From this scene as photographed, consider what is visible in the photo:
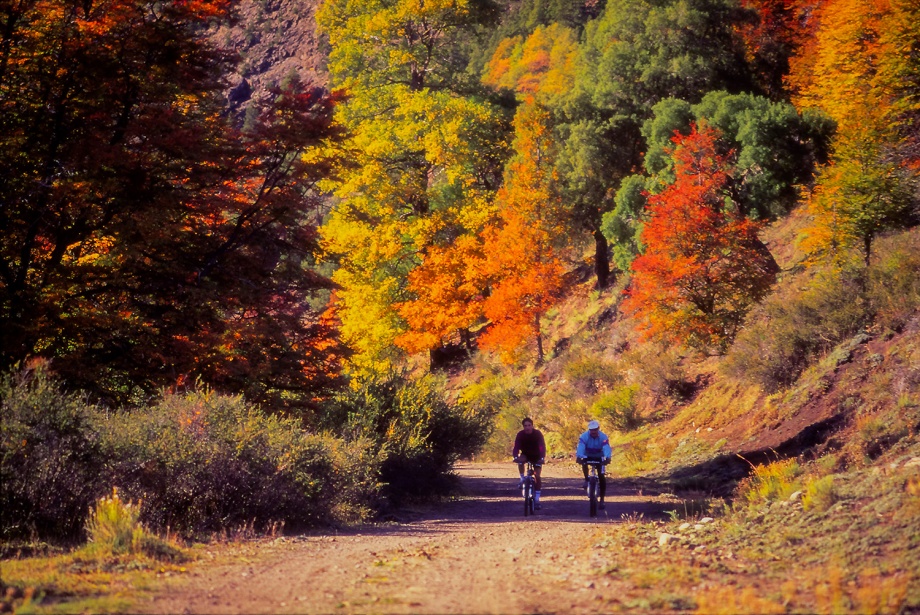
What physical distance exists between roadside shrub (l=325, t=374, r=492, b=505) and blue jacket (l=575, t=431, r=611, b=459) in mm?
3592

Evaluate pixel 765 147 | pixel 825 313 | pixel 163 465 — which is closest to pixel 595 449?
pixel 163 465

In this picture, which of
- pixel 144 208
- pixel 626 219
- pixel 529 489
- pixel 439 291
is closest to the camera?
pixel 144 208

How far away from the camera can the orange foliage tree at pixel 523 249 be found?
35.3 m

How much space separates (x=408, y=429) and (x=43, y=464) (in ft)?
29.4

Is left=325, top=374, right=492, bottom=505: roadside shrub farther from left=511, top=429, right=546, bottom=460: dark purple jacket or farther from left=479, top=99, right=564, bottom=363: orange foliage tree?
left=479, top=99, right=564, bottom=363: orange foliage tree

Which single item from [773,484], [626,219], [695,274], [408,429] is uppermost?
[626,219]

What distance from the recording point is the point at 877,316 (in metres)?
20.0

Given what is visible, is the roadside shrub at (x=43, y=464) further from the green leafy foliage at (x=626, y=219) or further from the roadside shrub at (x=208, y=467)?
the green leafy foliage at (x=626, y=219)

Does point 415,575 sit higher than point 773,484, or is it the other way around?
point 773,484

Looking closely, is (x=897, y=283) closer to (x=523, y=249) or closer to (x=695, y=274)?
(x=695, y=274)

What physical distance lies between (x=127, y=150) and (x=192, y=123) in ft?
5.31

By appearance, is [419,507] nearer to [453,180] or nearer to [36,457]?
[36,457]

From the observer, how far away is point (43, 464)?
32.2 feet

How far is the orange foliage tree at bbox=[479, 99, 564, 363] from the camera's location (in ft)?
116
